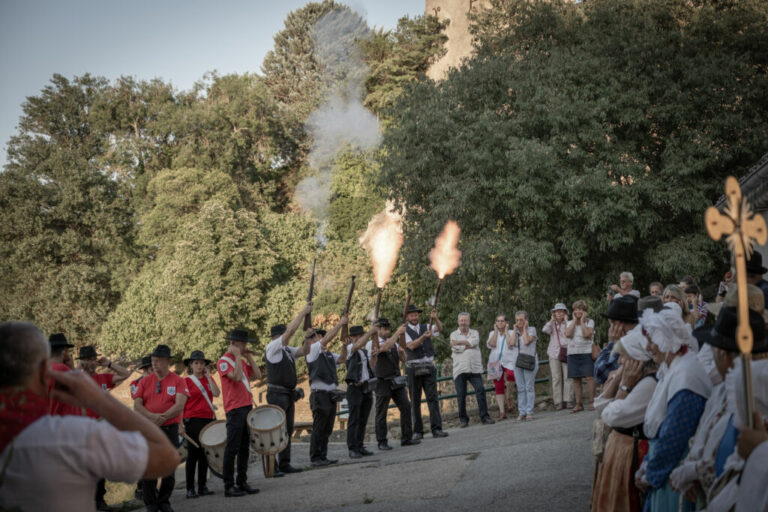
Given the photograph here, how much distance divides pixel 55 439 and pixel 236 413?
771 centimetres

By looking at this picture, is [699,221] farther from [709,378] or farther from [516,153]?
[709,378]

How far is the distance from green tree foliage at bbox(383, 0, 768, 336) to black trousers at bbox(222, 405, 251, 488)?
36.9ft

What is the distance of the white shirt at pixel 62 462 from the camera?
285 cm

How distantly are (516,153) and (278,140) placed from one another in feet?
116

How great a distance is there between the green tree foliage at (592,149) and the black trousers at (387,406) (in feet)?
24.9

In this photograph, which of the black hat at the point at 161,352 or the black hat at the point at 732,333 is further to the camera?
the black hat at the point at 161,352

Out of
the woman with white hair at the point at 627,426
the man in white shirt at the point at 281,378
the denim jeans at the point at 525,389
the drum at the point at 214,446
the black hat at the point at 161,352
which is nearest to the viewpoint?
the woman with white hair at the point at 627,426

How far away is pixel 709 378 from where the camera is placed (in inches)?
184

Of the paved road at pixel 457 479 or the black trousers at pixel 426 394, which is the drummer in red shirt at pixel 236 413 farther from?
the black trousers at pixel 426 394

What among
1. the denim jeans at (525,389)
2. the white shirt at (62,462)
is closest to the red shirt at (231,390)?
the denim jeans at (525,389)

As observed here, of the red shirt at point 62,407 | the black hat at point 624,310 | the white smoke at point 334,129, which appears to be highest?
the white smoke at point 334,129

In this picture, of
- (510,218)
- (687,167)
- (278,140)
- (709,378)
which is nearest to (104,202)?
(278,140)

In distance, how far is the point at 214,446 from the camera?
35.2ft

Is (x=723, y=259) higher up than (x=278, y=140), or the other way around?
(x=278, y=140)
